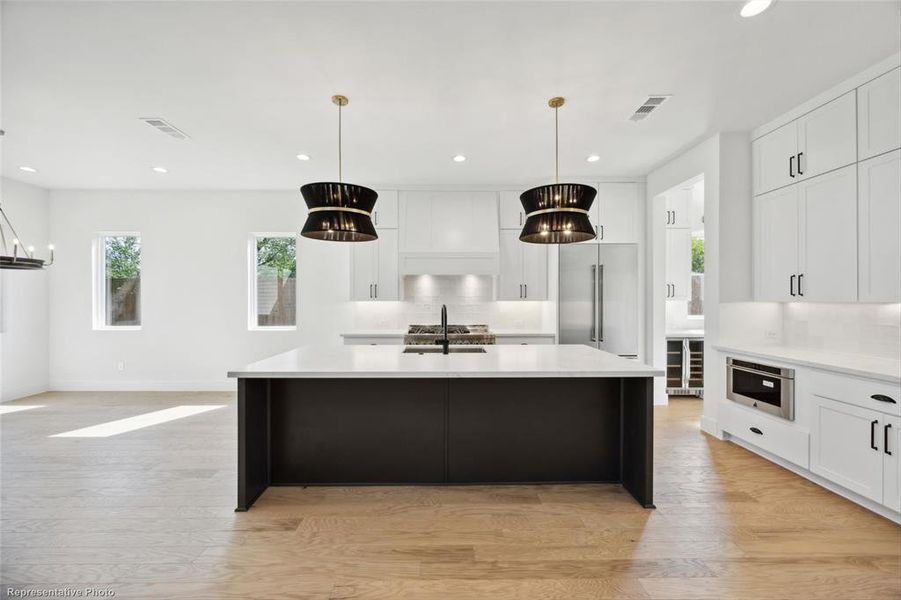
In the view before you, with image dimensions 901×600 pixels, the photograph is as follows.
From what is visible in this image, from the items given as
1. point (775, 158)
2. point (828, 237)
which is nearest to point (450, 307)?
point (775, 158)

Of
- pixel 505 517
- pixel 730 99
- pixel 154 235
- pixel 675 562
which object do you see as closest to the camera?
pixel 675 562

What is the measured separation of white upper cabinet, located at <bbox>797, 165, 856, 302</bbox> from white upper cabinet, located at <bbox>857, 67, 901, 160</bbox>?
0.57 ft

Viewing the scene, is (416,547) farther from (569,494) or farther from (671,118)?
(671,118)

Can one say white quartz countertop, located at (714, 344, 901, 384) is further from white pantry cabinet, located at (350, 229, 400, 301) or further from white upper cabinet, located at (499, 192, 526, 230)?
white pantry cabinet, located at (350, 229, 400, 301)

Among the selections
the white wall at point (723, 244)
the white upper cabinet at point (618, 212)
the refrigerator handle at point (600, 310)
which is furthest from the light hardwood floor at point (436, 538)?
the white upper cabinet at point (618, 212)

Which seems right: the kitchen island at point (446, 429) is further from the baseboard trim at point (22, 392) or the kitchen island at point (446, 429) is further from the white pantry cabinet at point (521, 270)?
the baseboard trim at point (22, 392)

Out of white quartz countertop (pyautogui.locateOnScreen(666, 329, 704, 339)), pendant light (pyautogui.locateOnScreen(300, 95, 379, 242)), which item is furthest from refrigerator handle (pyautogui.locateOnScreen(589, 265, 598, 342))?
pendant light (pyautogui.locateOnScreen(300, 95, 379, 242))

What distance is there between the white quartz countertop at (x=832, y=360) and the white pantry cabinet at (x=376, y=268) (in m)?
3.74

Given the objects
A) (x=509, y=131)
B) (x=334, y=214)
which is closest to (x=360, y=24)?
(x=334, y=214)

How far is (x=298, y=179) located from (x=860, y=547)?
5801mm

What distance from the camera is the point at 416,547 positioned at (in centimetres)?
221

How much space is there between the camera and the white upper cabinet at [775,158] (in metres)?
3.42

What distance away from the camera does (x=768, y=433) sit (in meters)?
3.32

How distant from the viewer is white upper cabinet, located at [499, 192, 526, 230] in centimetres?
561
